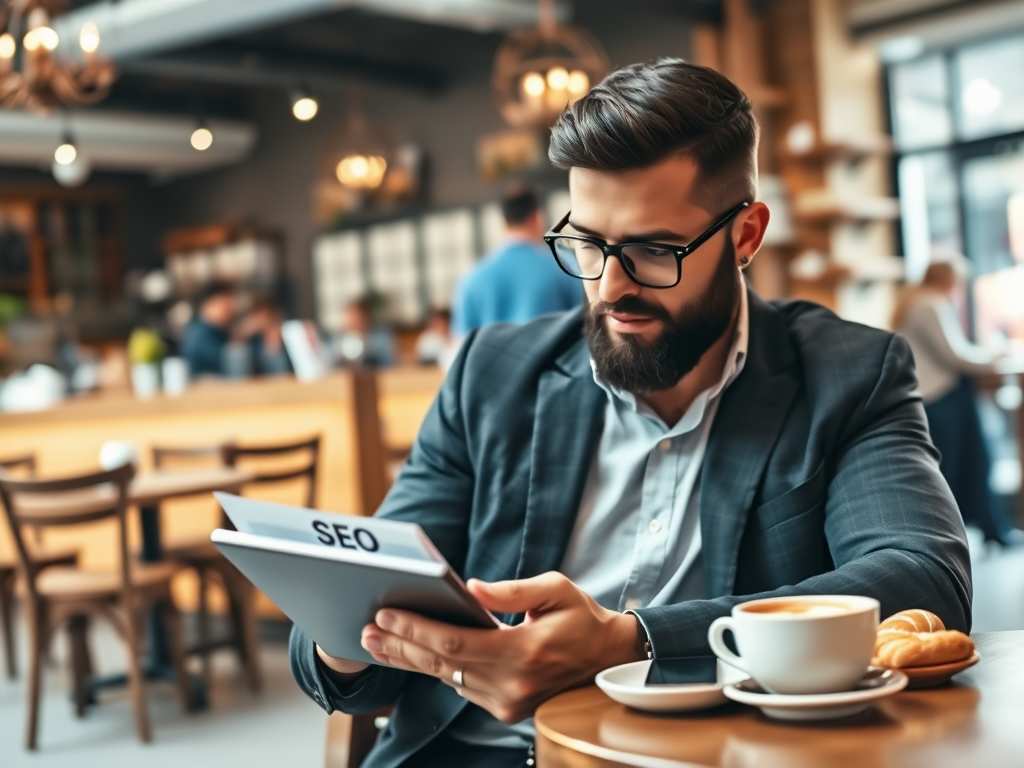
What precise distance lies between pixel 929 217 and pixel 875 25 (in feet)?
4.59

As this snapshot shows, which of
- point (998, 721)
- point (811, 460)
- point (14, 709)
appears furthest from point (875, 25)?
point (998, 721)

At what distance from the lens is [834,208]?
736 centimetres

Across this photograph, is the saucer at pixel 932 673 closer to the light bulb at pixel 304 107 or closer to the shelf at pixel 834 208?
the light bulb at pixel 304 107

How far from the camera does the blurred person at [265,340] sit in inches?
330

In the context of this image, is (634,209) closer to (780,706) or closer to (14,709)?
(780,706)

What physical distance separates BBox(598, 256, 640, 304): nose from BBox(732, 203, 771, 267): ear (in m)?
0.17

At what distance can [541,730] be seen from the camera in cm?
89

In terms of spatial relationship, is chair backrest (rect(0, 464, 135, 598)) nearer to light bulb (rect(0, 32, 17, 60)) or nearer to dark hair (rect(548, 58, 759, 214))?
light bulb (rect(0, 32, 17, 60))

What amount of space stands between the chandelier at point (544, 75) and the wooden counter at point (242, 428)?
4.80ft

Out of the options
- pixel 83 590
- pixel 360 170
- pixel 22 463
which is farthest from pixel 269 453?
pixel 360 170

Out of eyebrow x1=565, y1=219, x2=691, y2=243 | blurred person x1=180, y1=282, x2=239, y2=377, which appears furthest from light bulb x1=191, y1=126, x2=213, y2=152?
eyebrow x1=565, y1=219, x2=691, y2=243

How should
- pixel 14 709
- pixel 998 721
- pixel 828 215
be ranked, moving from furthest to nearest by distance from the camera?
pixel 828 215
pixel 14 709
pixel 998 721

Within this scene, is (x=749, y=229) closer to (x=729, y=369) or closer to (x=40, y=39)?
(x=729, y=369)

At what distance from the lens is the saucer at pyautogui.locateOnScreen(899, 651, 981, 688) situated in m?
0.92
